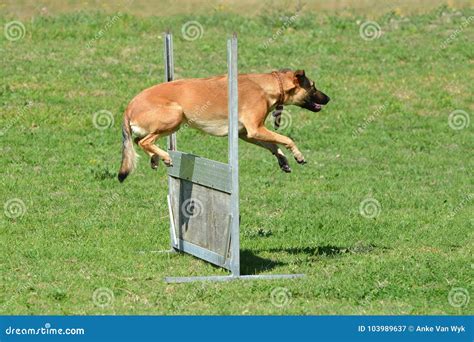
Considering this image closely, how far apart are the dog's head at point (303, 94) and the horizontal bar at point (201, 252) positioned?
179cm

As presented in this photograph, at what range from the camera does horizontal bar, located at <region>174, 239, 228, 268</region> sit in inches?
408

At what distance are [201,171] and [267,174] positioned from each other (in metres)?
5.14

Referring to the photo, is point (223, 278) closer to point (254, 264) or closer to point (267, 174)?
point (254, 264)

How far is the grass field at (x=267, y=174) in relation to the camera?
9.73 m

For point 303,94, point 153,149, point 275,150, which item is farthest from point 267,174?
point 153,149

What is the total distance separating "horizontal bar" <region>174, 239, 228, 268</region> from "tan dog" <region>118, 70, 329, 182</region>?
82cm

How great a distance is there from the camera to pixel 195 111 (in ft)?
35.5

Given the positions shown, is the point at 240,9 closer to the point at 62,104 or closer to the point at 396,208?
the point at 62,104

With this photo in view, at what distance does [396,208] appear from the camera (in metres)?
13.6

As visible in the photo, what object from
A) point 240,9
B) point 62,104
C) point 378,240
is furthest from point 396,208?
point 240,9

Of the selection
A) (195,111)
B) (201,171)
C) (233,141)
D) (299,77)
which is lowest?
(201,171)

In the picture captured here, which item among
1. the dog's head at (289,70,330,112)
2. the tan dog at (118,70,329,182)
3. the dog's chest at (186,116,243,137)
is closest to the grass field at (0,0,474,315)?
the tan dog at (118,70,329,182)

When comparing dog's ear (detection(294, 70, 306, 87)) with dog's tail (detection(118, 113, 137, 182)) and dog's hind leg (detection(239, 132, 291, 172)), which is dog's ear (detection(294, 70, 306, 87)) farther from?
dog's tail (detection(118, 113, 137, 182))

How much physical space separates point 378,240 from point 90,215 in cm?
338
